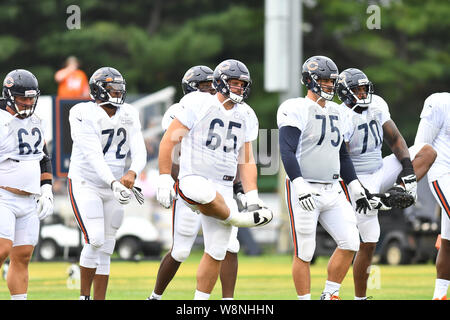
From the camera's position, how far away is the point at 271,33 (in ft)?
64.3

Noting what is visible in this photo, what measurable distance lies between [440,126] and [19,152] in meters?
3.77

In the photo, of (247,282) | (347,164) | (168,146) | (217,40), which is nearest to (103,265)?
(168,146)

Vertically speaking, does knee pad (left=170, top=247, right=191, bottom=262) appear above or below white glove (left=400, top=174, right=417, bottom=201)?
below

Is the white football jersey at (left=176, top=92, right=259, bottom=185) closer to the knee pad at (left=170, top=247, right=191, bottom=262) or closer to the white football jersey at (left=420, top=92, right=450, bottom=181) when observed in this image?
the knee pad at (left=170, top=247, right=191, bottom=262)

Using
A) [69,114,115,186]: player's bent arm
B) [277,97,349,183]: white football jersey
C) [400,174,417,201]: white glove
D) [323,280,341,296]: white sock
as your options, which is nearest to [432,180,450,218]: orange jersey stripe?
[400,174,417,201]: white glove

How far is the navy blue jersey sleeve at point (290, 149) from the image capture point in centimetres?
788

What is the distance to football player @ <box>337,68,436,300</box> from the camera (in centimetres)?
875

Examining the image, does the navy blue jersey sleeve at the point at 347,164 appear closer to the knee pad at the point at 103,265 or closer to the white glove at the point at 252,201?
the white glove at the point at 252,201

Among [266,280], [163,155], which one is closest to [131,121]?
[163,155]

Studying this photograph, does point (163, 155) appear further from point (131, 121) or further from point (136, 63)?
point (136, 63)

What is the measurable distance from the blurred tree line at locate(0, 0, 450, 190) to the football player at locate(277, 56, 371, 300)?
18226mm

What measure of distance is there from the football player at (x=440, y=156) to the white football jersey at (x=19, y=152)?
351cm

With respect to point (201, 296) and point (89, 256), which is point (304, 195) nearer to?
point (201, 296)

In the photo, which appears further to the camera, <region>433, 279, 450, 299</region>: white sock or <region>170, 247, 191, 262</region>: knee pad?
<region>433, 279, 450, 299</region>: white sock
